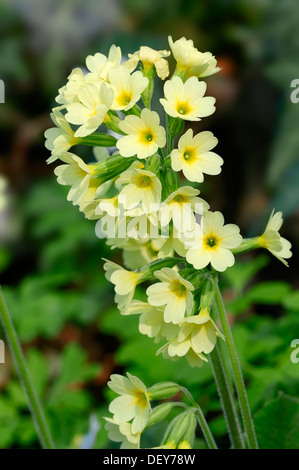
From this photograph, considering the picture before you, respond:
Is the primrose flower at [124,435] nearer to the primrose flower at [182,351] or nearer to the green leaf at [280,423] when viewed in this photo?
the primrose flower at [182,351]

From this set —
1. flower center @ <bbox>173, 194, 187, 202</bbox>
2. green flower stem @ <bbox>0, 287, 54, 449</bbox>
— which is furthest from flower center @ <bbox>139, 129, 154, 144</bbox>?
green flower stem @ <bbox>0, 287, 54, 449</bbox>

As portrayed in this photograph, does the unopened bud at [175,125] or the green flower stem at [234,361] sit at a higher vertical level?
the unopened bud at [175,125]

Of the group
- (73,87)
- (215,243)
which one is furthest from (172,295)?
(73,87)

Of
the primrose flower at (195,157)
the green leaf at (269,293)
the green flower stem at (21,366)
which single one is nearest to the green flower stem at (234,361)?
the primrose flower at (195,157)

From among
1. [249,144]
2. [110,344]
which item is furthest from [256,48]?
[110,344]

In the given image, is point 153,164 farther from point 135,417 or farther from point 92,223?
point 92,223

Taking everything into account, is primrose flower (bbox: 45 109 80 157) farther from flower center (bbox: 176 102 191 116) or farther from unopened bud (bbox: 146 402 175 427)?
unopened bud (bbox: 146 402 175 427)
